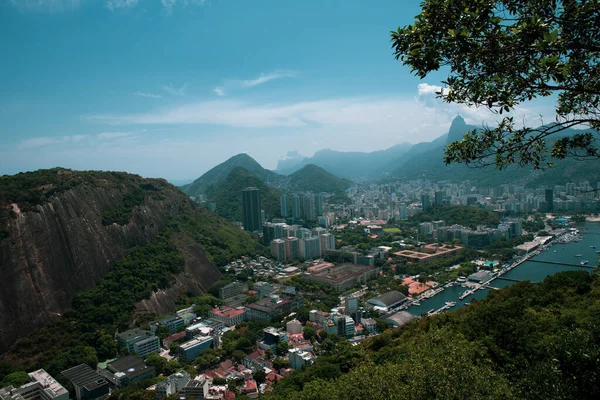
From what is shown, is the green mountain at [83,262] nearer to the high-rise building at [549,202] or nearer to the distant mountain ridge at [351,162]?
the high-rise building at [549,202]

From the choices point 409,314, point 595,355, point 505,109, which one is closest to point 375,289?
point 409,314

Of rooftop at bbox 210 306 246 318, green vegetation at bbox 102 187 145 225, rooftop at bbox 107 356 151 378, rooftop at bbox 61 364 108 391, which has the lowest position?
rooftop at bbox 210 306 246 318

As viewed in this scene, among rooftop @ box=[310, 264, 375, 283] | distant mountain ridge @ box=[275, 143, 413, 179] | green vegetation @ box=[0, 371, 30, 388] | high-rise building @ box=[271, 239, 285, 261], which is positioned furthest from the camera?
distant mountain ridge @ box=[275, 143, 413, 179]

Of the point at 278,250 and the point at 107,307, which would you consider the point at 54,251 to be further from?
the point at 278,250

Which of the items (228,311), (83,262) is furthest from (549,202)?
(83,262)

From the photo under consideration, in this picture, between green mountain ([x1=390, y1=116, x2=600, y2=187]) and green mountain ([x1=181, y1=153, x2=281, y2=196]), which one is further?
green mountain ([x1=181, y1=153, x2=281, y2=196])

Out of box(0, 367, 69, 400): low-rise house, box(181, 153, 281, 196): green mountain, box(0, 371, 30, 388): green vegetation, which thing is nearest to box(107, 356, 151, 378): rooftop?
box(0, 367, 69, 400): low-rise house

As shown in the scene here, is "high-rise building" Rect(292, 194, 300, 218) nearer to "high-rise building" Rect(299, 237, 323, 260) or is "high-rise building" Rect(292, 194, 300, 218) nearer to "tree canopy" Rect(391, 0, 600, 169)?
"high-rise building" Rect(299, 237, 323, 260)
